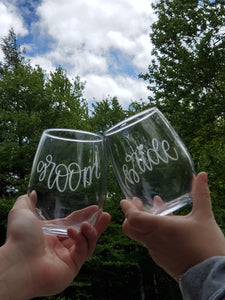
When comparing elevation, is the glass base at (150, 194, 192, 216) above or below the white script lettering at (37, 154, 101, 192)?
below

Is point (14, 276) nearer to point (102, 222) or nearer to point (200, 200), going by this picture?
point (102, 222)

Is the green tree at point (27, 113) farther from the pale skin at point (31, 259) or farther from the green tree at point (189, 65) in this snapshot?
the pale skin at point (31, 259)

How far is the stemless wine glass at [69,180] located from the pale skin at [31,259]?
170 millimetres

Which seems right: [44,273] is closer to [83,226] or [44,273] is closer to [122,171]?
[83,226]

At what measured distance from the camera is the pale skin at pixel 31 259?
51.9 inches

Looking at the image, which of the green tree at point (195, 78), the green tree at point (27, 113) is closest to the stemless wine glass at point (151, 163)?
the green tree at point (195, 78)

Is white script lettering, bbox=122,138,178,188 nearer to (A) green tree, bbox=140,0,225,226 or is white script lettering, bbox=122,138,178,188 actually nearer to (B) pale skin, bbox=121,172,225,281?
(B) pale skin, bbox=121,172,225,281

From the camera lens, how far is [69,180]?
1.08m

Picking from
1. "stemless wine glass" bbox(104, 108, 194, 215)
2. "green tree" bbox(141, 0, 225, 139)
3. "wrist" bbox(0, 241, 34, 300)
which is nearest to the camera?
"stemless wine glass" bbox(104, 108, 194, 215)

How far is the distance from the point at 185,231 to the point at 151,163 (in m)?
0.27

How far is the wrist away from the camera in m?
1.31

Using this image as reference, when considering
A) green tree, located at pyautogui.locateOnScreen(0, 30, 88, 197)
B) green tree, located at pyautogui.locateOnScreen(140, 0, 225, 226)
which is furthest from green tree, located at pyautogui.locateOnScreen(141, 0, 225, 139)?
green tree, located at pyautogui.locateOnScreen(0, 30, 88, 197)

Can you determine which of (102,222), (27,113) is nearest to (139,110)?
(27,113)

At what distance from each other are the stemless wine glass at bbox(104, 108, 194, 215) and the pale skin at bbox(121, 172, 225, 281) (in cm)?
3
